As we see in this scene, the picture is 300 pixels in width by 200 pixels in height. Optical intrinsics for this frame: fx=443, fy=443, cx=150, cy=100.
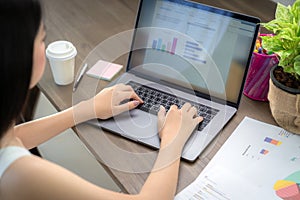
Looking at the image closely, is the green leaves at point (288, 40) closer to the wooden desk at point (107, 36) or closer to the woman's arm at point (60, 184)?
the wooden desk at point (107, 36)

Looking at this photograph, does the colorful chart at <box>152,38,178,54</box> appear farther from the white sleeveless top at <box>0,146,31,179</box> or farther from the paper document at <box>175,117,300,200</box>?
the white sleeveless top at <box>0,146,31,179</box>

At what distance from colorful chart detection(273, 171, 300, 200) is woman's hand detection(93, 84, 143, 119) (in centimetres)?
38

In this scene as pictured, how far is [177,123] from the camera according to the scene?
0.99 metres

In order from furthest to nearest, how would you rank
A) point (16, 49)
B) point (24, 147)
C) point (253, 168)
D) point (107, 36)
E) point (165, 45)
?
point (107, 36) < point (165, 45) < point (253, 168) < point (24, 147) < point (16, 49)

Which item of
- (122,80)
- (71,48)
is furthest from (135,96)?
(71,48)

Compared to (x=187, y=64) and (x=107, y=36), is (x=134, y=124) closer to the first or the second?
(x=187, y=64)

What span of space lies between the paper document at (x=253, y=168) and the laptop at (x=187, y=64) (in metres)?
0.05

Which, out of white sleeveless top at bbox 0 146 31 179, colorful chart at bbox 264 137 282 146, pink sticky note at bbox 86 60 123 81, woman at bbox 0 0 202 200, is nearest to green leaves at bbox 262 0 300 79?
colorful chart at bbox 264 137 282 146

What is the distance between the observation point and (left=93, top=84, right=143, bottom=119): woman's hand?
1027mm

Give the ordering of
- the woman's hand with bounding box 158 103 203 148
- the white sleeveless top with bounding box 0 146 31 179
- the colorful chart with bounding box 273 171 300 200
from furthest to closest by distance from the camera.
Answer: the woman's hand with bounding box 158 103 203 148, the colorful chart with bounding box 273 171 300 200, the white sleeveless top with bounding box 0 146 31 179

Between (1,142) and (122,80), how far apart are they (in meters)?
0.44

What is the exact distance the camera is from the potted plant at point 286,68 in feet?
3.02

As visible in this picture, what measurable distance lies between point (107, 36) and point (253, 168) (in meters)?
0.63

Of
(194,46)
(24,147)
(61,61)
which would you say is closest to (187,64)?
(194,46)
